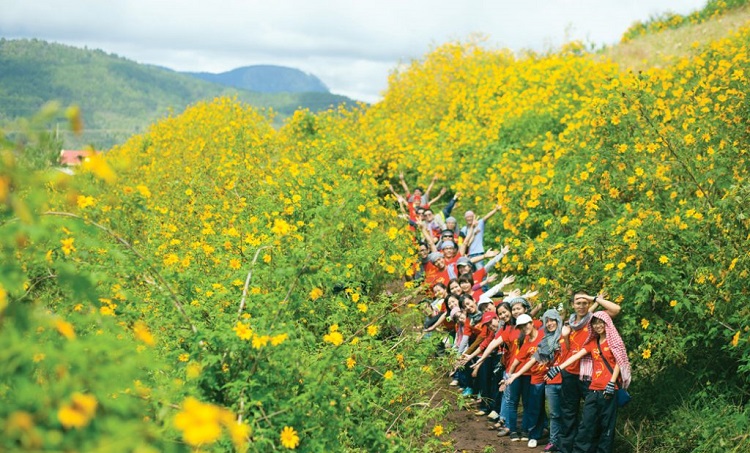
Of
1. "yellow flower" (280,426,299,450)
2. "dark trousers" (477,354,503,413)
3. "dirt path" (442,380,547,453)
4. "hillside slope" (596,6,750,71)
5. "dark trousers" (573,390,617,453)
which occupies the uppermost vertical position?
"hillside slope" (596,6,750,71)

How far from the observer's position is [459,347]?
9148 millimetres

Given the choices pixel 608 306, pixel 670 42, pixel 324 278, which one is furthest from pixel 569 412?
pixel 670 42

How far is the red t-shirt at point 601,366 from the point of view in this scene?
7.03m

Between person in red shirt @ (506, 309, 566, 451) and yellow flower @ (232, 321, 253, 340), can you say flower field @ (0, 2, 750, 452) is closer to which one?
yellow flower @ (232, 321, 253, 340)

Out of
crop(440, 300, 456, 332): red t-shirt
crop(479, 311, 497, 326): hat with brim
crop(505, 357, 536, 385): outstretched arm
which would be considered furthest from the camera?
crop(440, 300, 456, 332): red t-shirt

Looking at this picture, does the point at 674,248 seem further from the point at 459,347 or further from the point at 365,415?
the point at 365,415

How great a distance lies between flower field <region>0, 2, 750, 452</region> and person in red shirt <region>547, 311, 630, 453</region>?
319mm

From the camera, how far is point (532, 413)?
321 inches

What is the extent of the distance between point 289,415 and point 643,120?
6637 mm

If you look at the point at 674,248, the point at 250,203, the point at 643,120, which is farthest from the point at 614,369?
the point at 250,203

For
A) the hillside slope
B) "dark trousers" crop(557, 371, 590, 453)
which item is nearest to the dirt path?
"dark trousers" crop(557, 371, 590, 453)

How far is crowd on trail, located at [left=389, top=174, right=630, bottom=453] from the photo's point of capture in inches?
279

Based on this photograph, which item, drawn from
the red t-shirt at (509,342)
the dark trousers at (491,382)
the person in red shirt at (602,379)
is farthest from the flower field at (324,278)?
the dark trousers at (491,382)

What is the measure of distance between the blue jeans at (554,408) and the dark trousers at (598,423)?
1.53 feet
